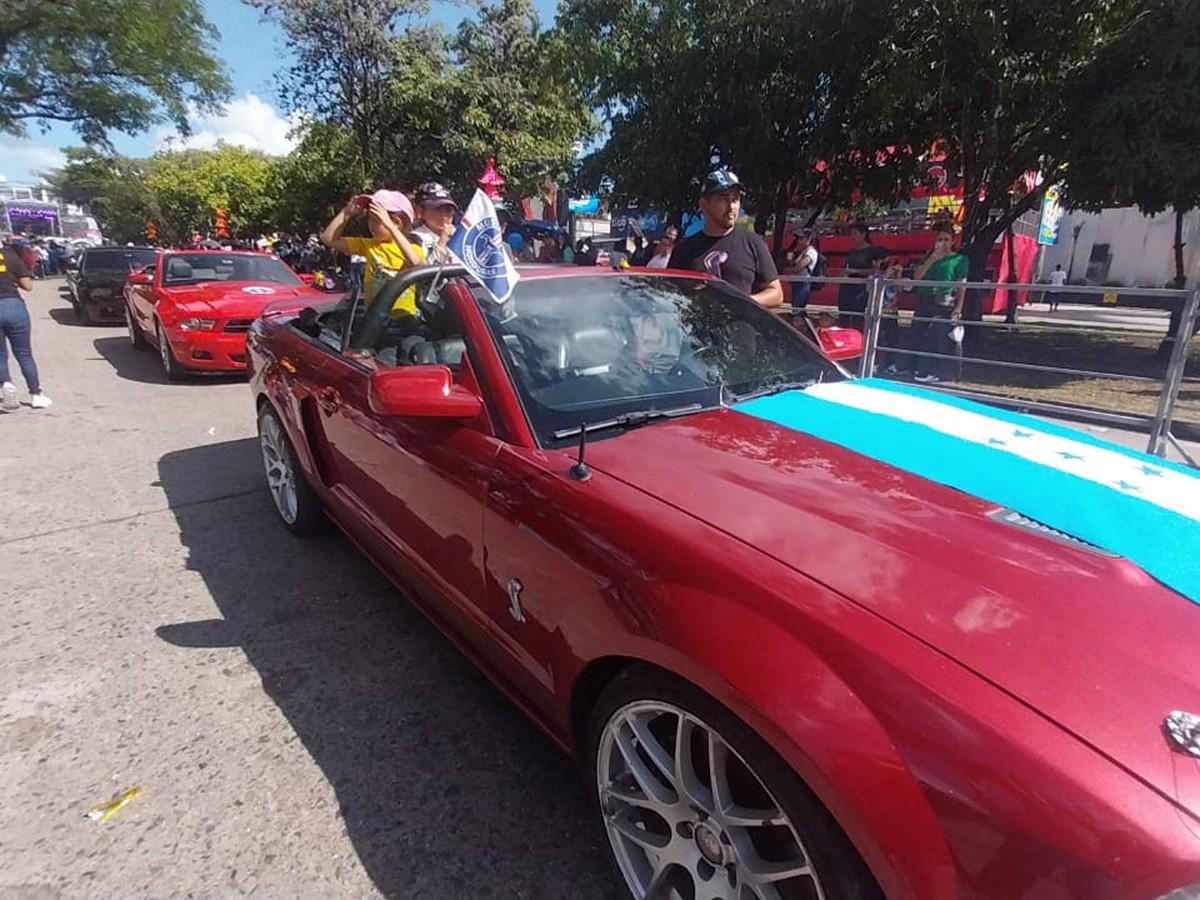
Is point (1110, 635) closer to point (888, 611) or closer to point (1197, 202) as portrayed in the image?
point (888, 611)

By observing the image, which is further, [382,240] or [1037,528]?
[382,240]

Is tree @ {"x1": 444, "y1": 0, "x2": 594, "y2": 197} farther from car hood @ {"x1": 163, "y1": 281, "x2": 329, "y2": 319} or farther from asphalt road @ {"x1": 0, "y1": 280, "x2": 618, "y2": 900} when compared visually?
asphalt road @ {"x1": 0, "y1": 280, "x2": 618, "y2": 900}

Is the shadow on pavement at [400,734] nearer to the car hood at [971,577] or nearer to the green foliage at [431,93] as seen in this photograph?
the car hood at [971,577]

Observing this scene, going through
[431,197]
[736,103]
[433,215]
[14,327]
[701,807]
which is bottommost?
[701,807]

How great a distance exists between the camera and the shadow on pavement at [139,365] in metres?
8.49

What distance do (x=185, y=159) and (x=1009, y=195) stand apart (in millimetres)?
50977

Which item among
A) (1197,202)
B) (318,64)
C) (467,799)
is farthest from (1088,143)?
(318,64)

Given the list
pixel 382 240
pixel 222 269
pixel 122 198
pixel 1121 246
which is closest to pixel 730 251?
pixel 382 240

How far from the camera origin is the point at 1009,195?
38.7ft

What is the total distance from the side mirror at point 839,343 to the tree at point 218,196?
82.1 feet

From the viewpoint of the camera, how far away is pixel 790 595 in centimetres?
136

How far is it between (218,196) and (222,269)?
2332 cm

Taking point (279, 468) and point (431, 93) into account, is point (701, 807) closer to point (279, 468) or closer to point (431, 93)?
point (279, 468)

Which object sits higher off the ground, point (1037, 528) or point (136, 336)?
point (1037, 528)
